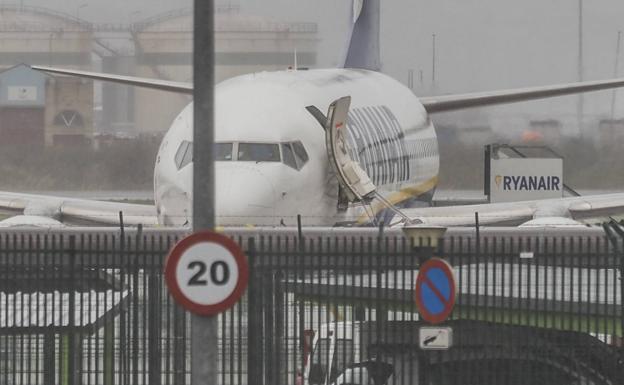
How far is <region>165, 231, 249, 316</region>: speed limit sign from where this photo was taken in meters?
13.4

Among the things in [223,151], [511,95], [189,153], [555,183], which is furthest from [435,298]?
[555,183]

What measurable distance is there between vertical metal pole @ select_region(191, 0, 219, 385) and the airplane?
11.9 m

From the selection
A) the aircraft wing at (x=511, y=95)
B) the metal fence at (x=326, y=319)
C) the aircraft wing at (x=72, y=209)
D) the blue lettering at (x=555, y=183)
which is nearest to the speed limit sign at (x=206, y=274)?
the metal fence at (x=326, y=319)

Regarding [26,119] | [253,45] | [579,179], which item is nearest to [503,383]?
[579,179]

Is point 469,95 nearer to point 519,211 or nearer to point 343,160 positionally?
point 519,211

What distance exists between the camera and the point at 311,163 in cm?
2805

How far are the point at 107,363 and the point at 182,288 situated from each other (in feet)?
10.7

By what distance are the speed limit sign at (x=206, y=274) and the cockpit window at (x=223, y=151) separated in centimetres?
1343

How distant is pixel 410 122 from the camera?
133 feet

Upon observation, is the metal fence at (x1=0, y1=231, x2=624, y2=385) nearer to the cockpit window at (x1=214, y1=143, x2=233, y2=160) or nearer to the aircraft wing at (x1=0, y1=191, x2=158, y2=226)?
the cockpit window at (x1=214, y1=143, x2=233, y2=160)

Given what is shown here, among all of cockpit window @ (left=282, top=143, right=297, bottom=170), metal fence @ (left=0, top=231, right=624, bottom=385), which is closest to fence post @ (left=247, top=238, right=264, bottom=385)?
metal fence @ (left=0, top=231, right=624, bottom=385)

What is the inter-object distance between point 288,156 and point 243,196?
218cm

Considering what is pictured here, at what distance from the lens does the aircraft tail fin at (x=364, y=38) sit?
45750 mm

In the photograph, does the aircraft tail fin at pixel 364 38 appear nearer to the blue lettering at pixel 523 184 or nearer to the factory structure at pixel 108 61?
the blue lettering at pixel 523 184
